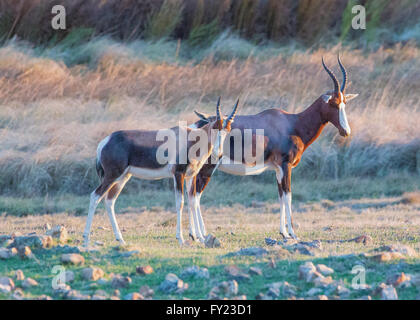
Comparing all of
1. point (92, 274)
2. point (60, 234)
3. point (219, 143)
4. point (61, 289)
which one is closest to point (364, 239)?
point (219, 143)

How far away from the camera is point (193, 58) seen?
86.8 ft

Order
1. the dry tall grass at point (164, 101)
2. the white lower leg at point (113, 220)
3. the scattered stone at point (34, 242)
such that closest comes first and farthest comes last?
the scattered stone at point (34, 242)
the white lower leg at point (113, 220)
the dry tall grass at point (164, 101)

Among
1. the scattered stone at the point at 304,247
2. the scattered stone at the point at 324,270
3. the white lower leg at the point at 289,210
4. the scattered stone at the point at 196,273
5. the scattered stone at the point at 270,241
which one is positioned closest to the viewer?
the scattered stone at the point at 196,273

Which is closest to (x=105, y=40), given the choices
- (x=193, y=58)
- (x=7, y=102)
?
(x=193, y=58)

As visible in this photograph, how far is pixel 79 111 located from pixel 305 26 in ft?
38.5

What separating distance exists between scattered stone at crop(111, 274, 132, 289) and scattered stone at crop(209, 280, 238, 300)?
97 cm

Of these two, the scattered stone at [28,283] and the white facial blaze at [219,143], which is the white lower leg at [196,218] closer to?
the white facial blaze at [219,143]

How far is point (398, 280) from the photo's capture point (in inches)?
320

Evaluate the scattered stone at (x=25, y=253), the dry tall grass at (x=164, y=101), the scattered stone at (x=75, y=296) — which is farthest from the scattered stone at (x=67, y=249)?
the dry tall grass at (x=164, y=101)

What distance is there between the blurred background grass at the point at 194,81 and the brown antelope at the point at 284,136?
14.4 feet

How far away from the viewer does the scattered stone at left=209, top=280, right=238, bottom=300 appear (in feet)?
25.7

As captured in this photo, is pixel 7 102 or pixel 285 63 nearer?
pixel 7 102

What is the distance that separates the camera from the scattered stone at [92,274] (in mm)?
8453
